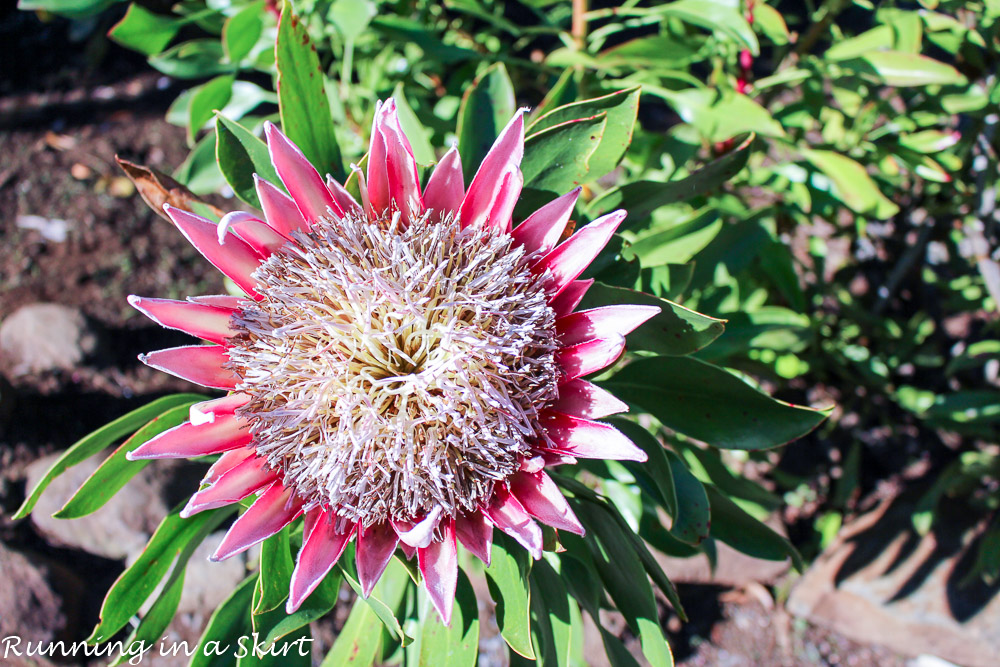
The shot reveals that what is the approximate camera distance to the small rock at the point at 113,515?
3178 millimetres


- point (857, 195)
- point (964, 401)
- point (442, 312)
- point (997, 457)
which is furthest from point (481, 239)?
point (997, 457)

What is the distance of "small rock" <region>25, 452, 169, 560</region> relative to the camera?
3.18 m

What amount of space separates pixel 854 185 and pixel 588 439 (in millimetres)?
1258

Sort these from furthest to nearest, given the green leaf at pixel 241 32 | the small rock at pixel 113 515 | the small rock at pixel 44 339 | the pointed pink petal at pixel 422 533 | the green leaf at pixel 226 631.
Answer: the small rock at pixel 44 339, the small rock at pixel 113 515, the green leaf at pixel 241 32, the green leaf at pixel 226 631, the pointed pink petal at pixel 422 533

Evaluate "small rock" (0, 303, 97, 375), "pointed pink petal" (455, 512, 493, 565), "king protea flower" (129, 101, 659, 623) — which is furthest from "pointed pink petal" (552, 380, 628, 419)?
"small rock" (0, 303, 97, 375)

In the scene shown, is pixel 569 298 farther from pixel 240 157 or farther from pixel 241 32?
pixel 241 32

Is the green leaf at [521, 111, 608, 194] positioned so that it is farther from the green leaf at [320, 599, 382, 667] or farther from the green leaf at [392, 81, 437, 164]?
the green leaf at [320, 599, 382, 667]

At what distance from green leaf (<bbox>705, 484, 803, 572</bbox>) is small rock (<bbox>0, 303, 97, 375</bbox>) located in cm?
348

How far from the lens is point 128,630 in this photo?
2.55 meters

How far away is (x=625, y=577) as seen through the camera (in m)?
1.40

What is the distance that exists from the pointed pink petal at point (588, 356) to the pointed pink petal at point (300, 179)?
20.2 inches

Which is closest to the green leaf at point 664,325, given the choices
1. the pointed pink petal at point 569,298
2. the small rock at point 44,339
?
the pointed pink petal at point 569,298

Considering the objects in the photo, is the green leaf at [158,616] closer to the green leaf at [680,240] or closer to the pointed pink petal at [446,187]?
the pointed pink petal at [446,187]

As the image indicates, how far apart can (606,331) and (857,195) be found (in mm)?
1109
